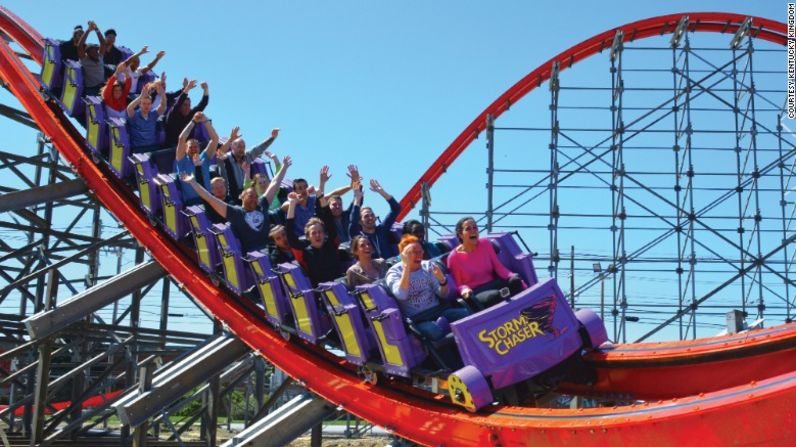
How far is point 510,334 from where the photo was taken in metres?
3.95

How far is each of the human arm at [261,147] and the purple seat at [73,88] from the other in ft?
4.84

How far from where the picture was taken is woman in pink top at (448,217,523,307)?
4465mm

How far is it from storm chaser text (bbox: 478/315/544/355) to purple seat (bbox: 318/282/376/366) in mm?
781

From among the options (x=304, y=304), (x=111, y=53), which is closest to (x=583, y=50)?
(x=111, y=53)

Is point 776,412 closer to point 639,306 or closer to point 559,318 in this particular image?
point 559,318

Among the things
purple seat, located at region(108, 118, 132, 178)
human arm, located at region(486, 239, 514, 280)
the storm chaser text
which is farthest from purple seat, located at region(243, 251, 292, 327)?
purple seat, located at region(108, 118, 132, 178)

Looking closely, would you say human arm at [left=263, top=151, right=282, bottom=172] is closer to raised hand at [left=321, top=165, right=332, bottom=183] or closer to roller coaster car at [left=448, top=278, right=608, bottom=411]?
raised hand at [left=321, top=165, right=332, bottom=183]

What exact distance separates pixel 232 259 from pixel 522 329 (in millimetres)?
2187

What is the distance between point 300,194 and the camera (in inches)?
239

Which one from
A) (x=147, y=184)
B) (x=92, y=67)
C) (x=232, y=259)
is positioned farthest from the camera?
(x=92, y=67)

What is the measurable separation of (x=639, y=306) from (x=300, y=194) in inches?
212

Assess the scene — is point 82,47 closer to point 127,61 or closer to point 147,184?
point 127,61

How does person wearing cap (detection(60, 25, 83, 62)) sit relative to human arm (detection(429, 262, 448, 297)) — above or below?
above

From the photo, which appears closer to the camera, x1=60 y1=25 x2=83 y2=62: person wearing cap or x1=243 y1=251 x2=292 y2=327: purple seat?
x1=243 y1=251 x2=292 y2=327: purple seat
